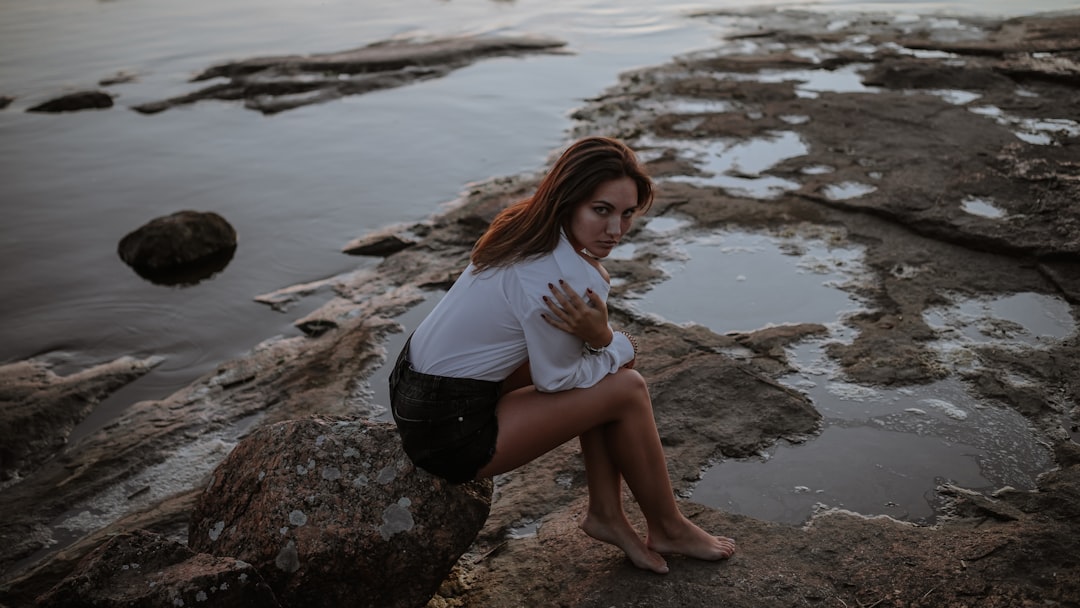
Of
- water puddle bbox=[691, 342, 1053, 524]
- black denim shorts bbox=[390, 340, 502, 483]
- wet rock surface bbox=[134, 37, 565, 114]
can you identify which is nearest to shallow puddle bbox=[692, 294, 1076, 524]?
water puddle bbox=[691, 342, 1053, 524]

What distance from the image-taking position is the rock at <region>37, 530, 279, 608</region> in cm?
244

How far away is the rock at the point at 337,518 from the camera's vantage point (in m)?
2.67

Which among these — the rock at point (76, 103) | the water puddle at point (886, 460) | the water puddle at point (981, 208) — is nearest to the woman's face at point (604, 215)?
the water puddle at point (886, 460)

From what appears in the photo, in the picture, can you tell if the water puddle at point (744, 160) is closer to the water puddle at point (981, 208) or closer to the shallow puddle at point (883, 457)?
the water puddle at point (981, 208)

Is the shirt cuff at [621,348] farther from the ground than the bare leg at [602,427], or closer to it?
farther from the ground

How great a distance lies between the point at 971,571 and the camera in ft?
9.15

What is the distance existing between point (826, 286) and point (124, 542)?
3743 millimetres

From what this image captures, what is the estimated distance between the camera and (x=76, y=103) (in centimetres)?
1091

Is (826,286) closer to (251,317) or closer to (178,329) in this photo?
(251,317)

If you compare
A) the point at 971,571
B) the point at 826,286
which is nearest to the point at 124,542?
the point at 971,571

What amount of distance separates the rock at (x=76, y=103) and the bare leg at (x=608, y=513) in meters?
9.78

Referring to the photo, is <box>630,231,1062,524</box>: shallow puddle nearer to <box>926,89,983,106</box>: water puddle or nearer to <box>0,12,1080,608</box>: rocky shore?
<box>0,12,1080,608</box>: rocky shore

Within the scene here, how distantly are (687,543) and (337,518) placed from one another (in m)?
1.07

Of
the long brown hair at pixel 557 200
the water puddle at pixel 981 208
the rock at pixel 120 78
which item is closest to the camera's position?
the long brown hair at pixel 557 200
